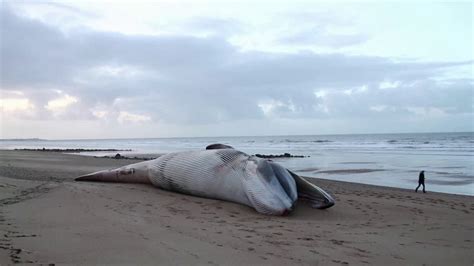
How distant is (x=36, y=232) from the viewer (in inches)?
202

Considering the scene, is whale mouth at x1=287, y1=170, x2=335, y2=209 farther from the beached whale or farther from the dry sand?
the dry sand

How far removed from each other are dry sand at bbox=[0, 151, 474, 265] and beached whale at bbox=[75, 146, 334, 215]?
281 millimetres

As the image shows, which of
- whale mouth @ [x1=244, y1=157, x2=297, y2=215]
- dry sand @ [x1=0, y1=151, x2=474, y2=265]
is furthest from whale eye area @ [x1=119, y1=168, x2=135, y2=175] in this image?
whale mouth @ [x1=244, y1=157, x2=297, y2=215]

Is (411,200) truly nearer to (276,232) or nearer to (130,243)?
(276,232)

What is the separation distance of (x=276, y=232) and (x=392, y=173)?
16.5 meters

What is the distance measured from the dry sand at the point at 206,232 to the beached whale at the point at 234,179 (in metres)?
0.28

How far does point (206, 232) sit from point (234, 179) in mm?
3310

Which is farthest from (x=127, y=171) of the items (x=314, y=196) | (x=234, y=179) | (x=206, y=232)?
(x=206, y=232)

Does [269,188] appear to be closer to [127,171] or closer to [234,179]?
[234,179]

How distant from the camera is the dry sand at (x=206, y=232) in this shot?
4.47 metres

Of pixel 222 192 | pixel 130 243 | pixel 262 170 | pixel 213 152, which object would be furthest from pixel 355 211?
pixel 130 243

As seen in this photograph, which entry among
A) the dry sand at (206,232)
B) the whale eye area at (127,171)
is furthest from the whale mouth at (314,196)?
the whale eye area at (127,171)

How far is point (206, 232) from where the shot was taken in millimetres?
5836

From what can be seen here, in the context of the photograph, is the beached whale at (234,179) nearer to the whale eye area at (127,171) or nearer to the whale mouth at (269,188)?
the whale mouth at (269,188)
